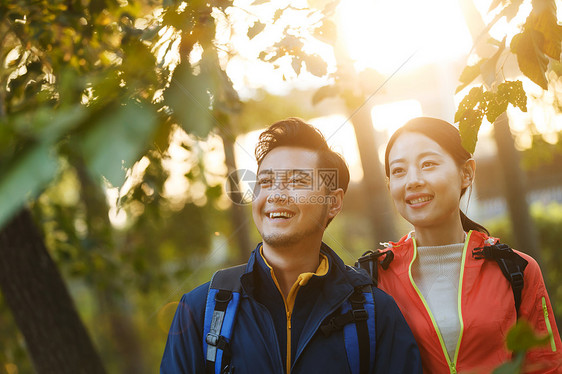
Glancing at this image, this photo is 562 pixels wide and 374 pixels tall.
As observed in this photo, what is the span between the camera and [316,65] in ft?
6.02

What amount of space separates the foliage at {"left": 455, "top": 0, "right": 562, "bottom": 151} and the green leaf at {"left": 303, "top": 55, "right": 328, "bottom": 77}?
501 mm

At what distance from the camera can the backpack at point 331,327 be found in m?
Result: 1.90

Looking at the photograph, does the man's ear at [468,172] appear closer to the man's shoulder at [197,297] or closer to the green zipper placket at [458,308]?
the green zipper placket at [458,308]

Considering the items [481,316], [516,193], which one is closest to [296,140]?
[481,316]

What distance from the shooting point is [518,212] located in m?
4.52

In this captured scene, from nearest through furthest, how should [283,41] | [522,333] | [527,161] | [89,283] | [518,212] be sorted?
1. [522,333]
2. [283,41]
3. [518,212]
4. [89,283]
5. [527,161]

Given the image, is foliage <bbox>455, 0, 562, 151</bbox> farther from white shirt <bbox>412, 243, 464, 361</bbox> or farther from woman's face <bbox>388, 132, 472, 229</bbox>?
white shirt <bbox>412, 243, 464, 361</bbox>

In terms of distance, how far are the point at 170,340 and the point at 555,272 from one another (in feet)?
24.9

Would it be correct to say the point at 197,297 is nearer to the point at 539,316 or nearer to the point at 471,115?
the point at 471,115

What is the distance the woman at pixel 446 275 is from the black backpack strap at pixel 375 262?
1.1 inches

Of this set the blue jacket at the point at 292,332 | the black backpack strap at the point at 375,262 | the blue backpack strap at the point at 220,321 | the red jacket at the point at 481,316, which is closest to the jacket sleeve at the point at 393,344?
the blue jacket at the point at 292,332

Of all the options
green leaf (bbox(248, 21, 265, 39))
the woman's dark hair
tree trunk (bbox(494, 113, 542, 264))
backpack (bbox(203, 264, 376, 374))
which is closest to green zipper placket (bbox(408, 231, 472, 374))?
backpack (bbox(203, 264, 376, 374))

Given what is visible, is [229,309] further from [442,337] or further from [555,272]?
[555,272]

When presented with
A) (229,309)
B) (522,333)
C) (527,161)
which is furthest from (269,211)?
(527,161)
